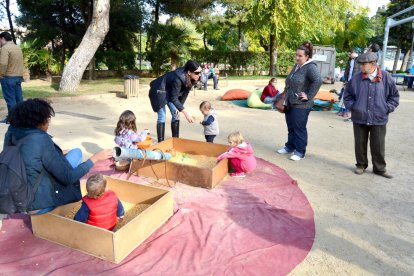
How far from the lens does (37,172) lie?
2.60 metres

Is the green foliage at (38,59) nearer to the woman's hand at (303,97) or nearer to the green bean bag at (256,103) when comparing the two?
the green bean bag at (256,103)

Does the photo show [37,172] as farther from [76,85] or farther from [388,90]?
[76,85]

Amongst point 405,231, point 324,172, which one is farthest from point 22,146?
point 324,172

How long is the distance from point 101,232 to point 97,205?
0.30m

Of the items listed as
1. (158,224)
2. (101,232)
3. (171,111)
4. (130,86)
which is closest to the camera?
(101,232)

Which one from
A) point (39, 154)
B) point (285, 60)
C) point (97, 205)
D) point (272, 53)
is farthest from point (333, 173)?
point (285, 60)

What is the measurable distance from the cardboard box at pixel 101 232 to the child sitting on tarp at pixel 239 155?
4.47 feet

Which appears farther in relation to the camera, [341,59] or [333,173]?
[341,59]

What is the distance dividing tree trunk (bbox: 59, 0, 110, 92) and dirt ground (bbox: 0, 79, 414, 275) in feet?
5.75

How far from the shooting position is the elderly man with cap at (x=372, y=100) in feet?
14.5

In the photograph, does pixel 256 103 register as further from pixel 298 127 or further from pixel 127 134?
pixel 127 134

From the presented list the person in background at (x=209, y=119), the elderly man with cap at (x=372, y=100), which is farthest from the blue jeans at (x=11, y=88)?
the elderly man with cap at (x=372, y=100)

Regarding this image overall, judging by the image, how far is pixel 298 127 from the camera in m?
5.18

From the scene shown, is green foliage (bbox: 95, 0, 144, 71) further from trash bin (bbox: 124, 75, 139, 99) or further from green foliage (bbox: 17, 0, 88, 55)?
trash bin (bbox: 124, 75, 139, 99)
